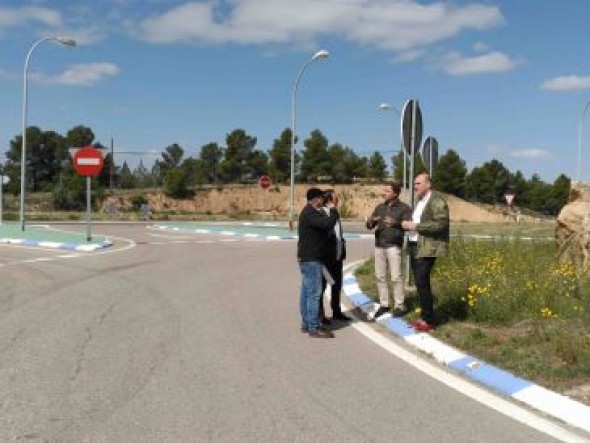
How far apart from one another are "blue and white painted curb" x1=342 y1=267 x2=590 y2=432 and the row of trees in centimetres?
7036

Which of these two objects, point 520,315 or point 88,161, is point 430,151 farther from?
point 88,161

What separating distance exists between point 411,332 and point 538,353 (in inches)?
74.4

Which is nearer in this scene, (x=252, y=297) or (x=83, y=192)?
(x=252, y=297)

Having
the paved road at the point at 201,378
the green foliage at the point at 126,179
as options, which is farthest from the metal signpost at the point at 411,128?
the green foliage at the point at 126,179

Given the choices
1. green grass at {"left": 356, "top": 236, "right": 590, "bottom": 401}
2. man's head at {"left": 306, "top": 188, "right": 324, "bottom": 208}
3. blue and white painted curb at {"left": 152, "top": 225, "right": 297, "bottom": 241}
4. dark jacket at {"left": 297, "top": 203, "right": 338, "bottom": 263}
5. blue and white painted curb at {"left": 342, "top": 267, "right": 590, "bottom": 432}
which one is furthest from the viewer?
blue and white painted curb at {"left": 152, "top": 225, "right": 297, "bottom": 241}

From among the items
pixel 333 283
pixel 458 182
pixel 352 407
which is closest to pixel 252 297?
pixel 333 283

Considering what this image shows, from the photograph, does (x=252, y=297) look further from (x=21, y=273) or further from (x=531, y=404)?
(x=531, y=404)

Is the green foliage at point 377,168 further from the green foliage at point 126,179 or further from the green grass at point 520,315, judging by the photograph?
the green grass at point 520,315

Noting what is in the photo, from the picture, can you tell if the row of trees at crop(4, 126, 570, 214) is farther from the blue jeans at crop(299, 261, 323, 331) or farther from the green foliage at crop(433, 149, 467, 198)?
the blue jeans at crop(299, 261, 323, 331)

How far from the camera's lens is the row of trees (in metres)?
89.2

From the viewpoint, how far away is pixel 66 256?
20.0 meters

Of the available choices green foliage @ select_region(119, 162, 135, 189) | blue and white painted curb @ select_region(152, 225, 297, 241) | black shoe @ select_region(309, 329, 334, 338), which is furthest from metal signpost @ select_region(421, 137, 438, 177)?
green foliage @ select_region(119, 162, 135, 189)

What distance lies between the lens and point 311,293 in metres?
9.37

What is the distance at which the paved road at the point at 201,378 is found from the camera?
17.9ft
